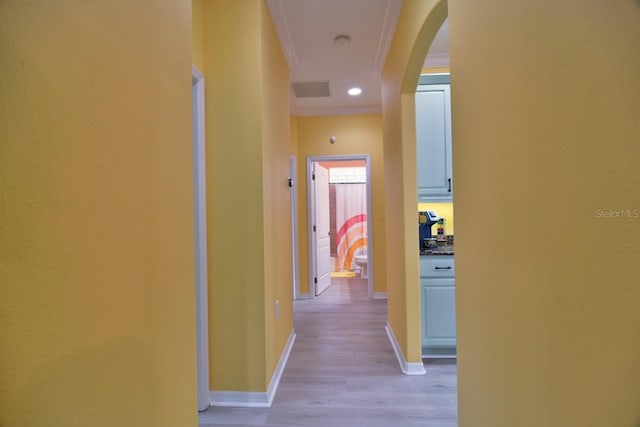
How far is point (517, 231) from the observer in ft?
2.80

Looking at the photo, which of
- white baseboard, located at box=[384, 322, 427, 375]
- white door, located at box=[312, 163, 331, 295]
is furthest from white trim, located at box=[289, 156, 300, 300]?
white baseboard, located at box=[384, 322, 427, 375]

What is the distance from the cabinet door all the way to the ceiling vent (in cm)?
265

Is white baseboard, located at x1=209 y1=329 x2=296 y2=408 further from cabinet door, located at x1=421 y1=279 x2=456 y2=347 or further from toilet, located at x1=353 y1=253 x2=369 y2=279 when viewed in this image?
toilet, located at x1=353 y1=253 x2=369 y2=279

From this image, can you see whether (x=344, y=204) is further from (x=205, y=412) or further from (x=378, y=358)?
(x=205, y=412)

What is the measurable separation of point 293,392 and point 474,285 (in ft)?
5.21

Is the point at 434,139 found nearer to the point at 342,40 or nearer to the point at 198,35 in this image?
the point at 342,40

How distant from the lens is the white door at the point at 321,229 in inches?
185

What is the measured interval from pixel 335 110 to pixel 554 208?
4.11 m

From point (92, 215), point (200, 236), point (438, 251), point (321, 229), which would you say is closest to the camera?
point (92, 215)

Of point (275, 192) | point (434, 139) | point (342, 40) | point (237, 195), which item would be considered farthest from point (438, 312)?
point (342, 40)

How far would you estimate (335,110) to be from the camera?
4.47 m

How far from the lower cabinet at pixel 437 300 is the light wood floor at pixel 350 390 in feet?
0.71

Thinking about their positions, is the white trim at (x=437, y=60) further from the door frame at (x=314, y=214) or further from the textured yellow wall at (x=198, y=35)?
the textured yellow wall at (x=198, y=35)

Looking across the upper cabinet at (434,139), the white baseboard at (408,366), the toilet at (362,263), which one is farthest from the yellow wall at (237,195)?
the toilet at (362,263)
